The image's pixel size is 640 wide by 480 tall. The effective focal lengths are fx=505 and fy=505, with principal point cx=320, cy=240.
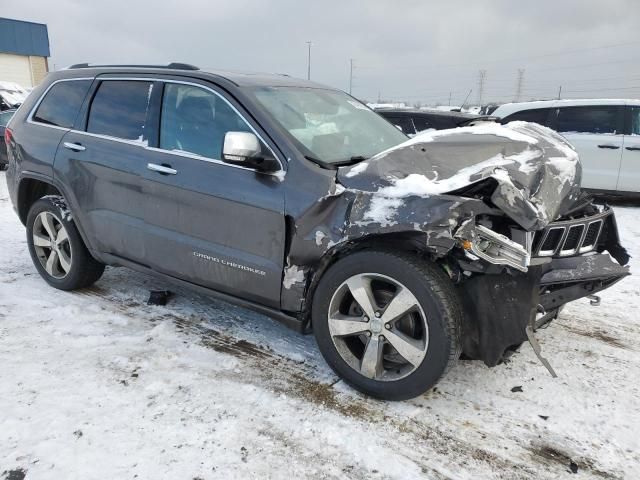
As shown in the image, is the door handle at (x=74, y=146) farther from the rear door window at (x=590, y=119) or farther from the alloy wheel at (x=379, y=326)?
the rear door window at (x=590, y=119)

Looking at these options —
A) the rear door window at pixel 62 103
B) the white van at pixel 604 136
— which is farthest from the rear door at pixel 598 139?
the rear door window at pixel 62 103

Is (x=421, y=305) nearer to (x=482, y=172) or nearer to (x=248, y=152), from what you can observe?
(x=482, y=172)

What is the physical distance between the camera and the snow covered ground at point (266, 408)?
2.31 meters

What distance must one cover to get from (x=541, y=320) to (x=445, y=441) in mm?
875

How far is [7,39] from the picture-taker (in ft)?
132

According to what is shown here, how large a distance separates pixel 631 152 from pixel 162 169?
769 cm

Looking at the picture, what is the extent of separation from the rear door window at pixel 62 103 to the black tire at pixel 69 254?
25.3 inches

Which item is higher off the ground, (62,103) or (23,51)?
(23,51)

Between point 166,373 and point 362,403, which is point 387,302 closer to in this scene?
point 362,403

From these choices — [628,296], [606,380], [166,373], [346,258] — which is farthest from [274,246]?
[628,296]

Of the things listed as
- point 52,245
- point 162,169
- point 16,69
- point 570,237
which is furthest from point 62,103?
point 16,69

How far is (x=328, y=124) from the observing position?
11.3 feet

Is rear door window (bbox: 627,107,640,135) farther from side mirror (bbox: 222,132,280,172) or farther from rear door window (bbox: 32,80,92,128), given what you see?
rear door window (bbox: 32,80,92,128)

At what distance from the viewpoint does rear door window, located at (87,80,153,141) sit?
3582 millimetres
